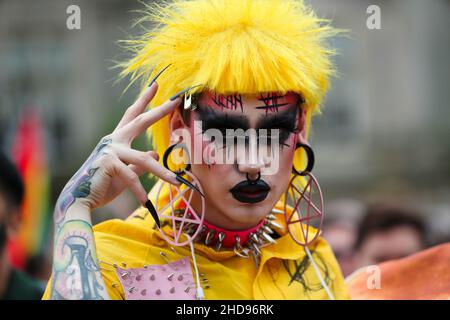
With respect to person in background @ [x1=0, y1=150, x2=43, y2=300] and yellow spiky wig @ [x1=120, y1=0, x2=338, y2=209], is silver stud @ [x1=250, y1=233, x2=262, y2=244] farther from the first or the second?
person in background @ [x1=0, y1=150, x2=43, y2=300]

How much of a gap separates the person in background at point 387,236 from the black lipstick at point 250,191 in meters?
2.31

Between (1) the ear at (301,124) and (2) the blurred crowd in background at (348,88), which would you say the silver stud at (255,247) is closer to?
(1) the ear at (301,124)

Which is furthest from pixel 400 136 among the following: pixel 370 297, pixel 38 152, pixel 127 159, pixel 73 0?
pixel 127 159

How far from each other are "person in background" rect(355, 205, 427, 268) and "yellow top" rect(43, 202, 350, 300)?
193cm

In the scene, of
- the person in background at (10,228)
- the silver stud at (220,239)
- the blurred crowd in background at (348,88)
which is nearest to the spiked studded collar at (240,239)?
the silver stud at (220,239)

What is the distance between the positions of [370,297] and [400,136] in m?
13.3

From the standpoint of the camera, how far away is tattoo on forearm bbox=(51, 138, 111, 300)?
248 centimetres

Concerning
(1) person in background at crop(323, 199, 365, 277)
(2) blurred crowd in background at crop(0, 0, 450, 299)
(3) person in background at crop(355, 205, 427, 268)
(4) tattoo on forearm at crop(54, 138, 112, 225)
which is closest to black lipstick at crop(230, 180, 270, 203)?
(4) tattoo on forearm at crop(54, 138, 112, 225)

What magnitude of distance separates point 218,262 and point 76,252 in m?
0.65

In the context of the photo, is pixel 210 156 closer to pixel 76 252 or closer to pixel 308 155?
pixel 308 155

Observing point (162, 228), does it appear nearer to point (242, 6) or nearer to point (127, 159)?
point (127, 159)

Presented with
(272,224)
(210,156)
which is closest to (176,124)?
(210,156)

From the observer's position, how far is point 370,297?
3.42m

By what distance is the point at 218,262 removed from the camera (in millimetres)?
2990
